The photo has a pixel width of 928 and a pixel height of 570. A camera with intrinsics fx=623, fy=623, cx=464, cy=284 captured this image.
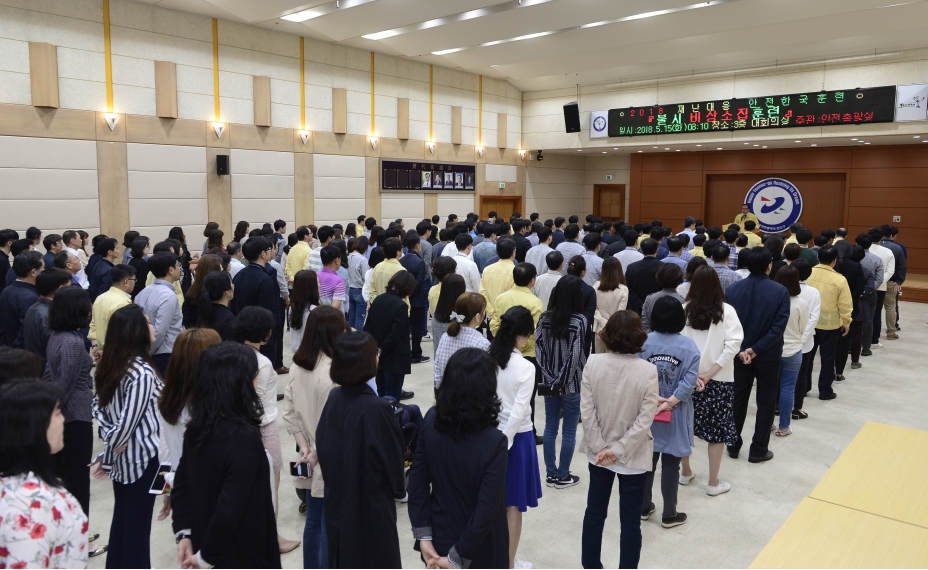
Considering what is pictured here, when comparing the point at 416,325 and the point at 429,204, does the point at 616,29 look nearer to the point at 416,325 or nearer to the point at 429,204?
the point at 429,204

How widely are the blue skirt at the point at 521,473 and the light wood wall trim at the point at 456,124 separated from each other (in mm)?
13219

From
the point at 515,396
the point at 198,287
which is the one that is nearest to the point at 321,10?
the point at 198,287

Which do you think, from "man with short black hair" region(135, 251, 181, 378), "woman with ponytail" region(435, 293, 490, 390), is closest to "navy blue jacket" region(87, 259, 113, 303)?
"man with short black hair" region(135, 251, 181, 378)

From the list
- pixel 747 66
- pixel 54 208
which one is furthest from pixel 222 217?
pixel 747 66

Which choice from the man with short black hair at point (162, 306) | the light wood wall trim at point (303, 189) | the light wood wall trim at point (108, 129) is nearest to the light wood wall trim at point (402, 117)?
the light wood wall trim at point (303, 189)

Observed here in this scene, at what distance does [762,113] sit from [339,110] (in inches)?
356

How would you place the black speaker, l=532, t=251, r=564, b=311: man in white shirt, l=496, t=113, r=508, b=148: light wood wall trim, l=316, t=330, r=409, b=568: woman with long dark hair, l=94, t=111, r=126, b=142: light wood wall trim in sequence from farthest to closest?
l=496, t=113, r=508, b=148: light wood wall trim
the black speaker
l=94, t=111, r=126, b=142: light wood wall trim
l=532, t=251, r=564, b=311: man in white shirt
l=316, t=330, r=409, b=568: woman with long dark hair

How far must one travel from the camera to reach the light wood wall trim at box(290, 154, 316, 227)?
12.7m

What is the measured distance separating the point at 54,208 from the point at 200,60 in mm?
3576

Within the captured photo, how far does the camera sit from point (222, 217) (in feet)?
38.1

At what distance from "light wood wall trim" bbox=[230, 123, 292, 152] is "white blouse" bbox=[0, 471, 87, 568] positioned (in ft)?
35.0

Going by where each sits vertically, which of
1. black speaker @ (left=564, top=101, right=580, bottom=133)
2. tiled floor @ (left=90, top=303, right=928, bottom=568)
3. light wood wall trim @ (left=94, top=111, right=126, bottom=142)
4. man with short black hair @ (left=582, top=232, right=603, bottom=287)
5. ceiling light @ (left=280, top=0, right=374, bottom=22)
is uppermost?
ceiling light @ (left=280, top=0, right=374, bottom=22)

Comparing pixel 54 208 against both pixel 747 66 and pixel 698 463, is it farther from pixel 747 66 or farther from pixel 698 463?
pixel 747 66

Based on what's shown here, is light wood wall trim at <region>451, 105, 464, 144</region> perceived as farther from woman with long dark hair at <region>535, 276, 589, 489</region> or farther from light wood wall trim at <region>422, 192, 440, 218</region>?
woman with long dark hair at <region>535, 276, 589, 489</region>
